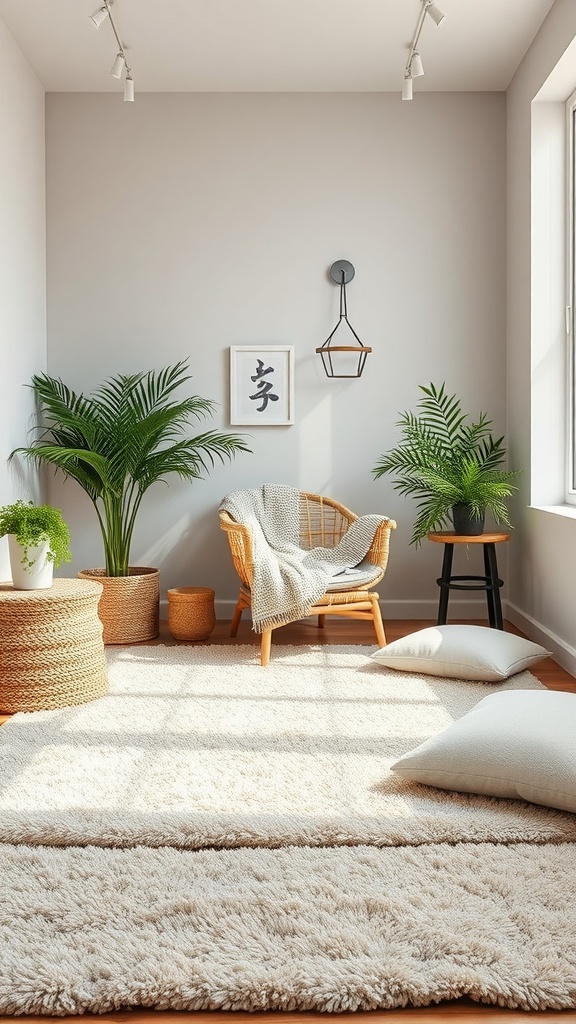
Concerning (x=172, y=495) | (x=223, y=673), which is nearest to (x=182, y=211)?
(x=172, y=495)

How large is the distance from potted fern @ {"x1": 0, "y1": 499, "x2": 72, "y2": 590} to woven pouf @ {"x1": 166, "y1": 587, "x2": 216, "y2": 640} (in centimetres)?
96

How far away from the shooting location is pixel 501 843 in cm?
194

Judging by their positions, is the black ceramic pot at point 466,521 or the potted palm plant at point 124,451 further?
the potted palm plant at point 124,451

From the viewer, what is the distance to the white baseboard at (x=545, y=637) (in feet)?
11.7

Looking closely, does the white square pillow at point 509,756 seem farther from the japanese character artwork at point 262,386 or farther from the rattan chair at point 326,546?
the japanese character artwork at point 262,386

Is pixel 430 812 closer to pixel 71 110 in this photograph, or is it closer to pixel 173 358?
pixel 173 358

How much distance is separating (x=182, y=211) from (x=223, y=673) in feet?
8.20

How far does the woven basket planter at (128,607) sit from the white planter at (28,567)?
2.76ft

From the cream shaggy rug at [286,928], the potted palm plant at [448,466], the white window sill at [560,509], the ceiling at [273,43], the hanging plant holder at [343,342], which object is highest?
the ceiling at [273,43]

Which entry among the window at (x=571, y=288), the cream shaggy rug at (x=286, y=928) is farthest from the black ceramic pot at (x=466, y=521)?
the cream shaggy rug at (x=286, y=928)

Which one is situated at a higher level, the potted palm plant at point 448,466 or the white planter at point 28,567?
the potted palm plant at point 448,466

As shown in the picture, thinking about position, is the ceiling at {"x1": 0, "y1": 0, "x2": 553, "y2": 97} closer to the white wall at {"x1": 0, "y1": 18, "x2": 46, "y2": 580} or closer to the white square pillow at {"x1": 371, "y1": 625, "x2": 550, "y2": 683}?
the white wall at {"x1": 0, "y1": 18, "x2": 46, "y2": 580}

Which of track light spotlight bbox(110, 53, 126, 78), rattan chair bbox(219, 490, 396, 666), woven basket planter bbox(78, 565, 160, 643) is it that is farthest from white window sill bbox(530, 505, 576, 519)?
track light spotlight bbox(110, 53, 126, 78)

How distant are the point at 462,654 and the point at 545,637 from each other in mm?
714
